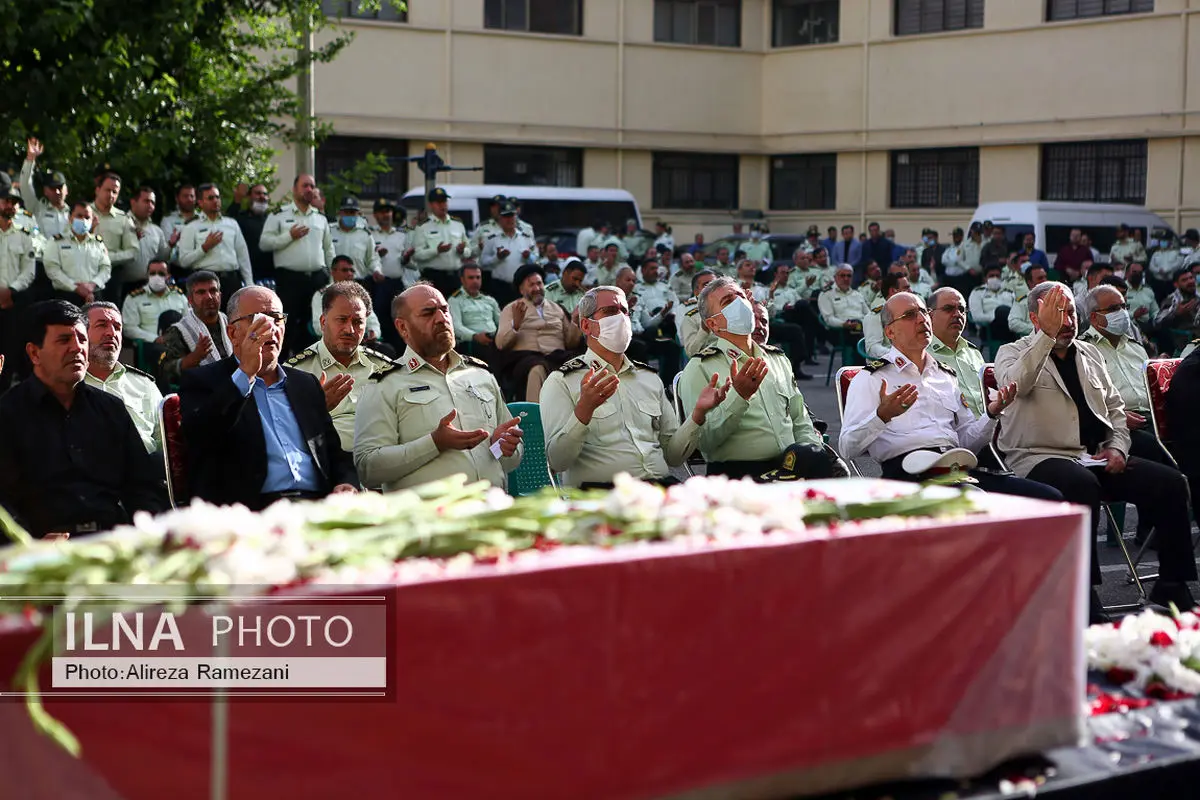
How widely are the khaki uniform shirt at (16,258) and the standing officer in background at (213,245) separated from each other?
161 cm

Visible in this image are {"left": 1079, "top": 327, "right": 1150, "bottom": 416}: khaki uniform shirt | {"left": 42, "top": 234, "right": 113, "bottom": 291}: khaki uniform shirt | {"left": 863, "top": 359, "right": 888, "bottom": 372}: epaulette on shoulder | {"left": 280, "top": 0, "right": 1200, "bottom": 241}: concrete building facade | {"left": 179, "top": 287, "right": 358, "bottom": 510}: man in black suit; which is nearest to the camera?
{"left": 179, "top": 287, "right": 358, "bottom": 510}: man in black suit

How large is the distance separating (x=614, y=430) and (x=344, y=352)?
1380mm

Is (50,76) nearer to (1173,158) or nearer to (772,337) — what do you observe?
(772,337)

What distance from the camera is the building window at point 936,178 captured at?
3288 cm

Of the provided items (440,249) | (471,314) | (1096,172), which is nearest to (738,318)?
(471,314)

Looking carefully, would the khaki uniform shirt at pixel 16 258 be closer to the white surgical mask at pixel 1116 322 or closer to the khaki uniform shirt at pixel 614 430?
the khaki uniform shirt at pixel 614 430

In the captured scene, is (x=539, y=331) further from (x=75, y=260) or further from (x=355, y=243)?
(x=355, y=243)

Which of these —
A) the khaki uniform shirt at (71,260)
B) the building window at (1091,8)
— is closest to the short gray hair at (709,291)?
the khaki uniform shirt at (71,260)

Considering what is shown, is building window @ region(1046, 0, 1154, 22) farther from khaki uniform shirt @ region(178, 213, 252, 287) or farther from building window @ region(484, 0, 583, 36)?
khaki uniform shirt @ region(178, 213, 252, 287)

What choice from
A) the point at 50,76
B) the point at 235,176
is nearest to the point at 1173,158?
the point at 235,176

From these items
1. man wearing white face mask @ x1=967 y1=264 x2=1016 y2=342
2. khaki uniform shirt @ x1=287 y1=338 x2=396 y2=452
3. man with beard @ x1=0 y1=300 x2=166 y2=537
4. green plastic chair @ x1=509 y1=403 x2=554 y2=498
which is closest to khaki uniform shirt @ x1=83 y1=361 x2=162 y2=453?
khaki uniform shirt @ x1=287 y1=338 x2=396 y2=452

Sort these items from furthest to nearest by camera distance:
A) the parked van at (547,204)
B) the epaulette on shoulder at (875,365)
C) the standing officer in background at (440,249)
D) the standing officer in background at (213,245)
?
the parked van at (547,204)
the standing officer in background at (440,249)
the standing officer in background at (213,245)
the epaulette on shoulder at (875,365)

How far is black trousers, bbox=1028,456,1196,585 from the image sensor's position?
6879 mm

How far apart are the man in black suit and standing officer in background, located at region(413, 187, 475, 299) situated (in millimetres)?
10932
